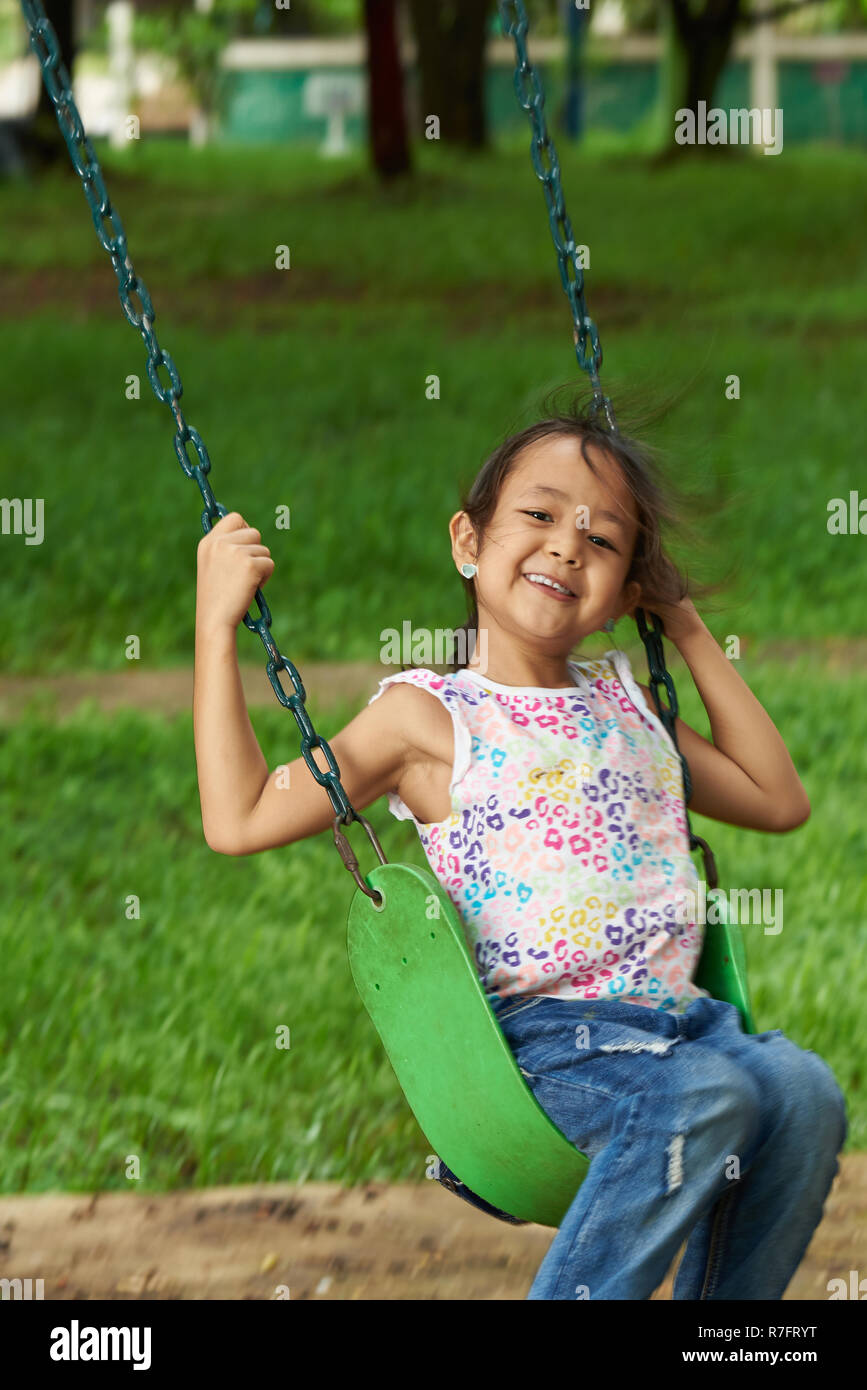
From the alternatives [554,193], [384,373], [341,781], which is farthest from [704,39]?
[341,781]

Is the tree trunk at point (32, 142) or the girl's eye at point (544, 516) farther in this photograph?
the tree trunk at point (32, 142)

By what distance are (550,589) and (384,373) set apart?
838cm

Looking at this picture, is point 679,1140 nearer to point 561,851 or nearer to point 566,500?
point 561,851

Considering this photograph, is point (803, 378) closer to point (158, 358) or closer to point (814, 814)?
point (814, 814)

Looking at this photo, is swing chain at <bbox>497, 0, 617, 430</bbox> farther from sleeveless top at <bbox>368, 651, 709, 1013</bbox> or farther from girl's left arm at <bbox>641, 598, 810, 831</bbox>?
Answer: sleeveless top at <bbox>368, 651, 709, 1013</bbox>

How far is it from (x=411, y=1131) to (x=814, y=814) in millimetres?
1981

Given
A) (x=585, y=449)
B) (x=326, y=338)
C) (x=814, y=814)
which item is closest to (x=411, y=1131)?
(x=585, y=449)

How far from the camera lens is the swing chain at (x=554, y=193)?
99.0 inches

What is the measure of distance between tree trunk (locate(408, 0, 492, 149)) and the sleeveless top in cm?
2159

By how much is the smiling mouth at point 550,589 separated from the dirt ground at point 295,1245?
110 centimetres

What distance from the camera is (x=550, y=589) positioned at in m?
2.40

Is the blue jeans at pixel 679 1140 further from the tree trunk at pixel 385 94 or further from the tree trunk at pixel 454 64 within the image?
the tree trunk at pixel 454 64

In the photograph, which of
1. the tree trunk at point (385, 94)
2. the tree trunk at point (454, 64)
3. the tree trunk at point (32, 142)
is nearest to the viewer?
the tree trunk at point (385, 94)

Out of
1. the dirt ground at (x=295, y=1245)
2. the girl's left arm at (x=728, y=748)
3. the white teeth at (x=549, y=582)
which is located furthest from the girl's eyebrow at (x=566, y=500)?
the dirt ground at (x=295, y=1245)
